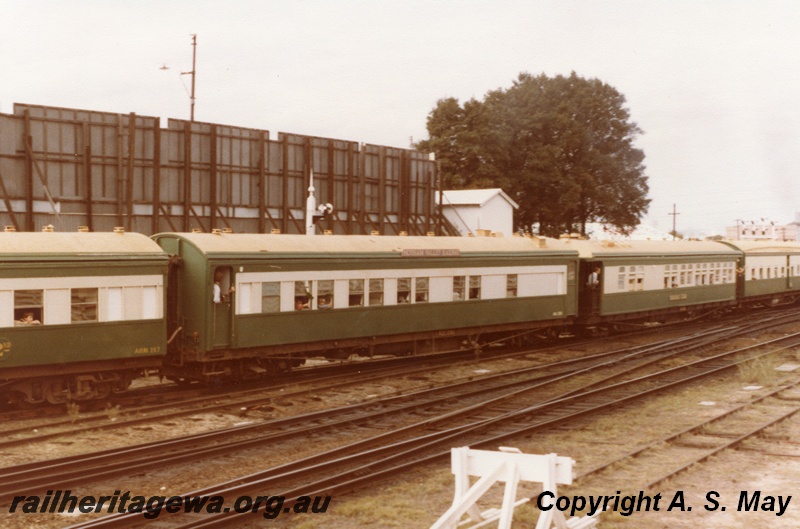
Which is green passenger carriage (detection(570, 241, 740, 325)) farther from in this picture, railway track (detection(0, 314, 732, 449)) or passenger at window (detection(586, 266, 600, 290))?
railway track (detection(0, 314, 732, 449))

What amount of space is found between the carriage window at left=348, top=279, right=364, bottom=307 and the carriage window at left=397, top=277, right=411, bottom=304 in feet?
4.42

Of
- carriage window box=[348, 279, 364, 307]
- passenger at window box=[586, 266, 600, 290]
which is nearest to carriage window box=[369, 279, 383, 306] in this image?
carriage window box=[348, 279, 364, 307]

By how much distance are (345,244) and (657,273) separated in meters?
16.1

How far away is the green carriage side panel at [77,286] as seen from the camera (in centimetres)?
1500

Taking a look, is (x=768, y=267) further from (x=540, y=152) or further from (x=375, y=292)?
(x=375, y=292)

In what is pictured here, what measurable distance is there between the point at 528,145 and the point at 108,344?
48.5 metres

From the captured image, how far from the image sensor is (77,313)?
15844mm

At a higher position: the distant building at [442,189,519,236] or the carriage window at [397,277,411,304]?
the distant building at [442,189,519,236]

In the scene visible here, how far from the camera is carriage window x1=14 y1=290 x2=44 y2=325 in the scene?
15.1m

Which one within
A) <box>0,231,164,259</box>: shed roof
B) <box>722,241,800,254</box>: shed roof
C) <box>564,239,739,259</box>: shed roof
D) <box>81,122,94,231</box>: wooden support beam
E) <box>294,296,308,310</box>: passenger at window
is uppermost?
<box>81,122,94,231</box>: wooden support beam

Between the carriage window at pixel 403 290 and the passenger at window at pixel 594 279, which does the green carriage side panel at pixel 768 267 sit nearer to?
the passenger at window at pixel 594 279

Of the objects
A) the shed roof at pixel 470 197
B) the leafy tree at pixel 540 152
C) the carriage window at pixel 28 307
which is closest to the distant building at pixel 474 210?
the shed roof at pixel 470 197

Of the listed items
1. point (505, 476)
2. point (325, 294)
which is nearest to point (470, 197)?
point (325, 294)

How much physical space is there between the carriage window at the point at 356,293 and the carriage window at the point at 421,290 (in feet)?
6.58
